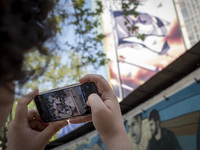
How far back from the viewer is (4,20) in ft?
1.90

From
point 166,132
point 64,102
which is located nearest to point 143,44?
point 166,132

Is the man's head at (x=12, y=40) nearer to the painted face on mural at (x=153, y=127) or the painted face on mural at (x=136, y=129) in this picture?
the painted face on mural at (x=153, y=127)

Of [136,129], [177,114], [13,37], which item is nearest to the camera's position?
[13,37]

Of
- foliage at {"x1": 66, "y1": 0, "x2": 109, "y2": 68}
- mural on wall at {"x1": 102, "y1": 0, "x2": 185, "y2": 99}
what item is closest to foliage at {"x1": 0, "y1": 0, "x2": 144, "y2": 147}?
foliage at {"x1": 66, "y1": 0, "x2": 109, "y2": 68}

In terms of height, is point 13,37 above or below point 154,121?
above

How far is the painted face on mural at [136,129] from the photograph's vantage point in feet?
16.8

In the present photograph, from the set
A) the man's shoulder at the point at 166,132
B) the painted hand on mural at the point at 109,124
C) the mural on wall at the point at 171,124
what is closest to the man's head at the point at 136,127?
the mural on wall at the point at 171,124

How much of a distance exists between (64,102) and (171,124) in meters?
3.12

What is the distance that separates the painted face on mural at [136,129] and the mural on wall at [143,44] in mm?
17382

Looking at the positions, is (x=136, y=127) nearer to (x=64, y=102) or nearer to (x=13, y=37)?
(x=64, y=102)

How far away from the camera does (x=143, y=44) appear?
79.8 ft

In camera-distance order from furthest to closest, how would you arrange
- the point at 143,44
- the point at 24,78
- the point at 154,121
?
the point at 143,44, the point at 154,121, the point at 24,78

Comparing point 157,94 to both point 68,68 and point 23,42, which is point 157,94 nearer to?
point 23,42

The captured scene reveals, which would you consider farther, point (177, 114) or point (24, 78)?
point (177, 114)
